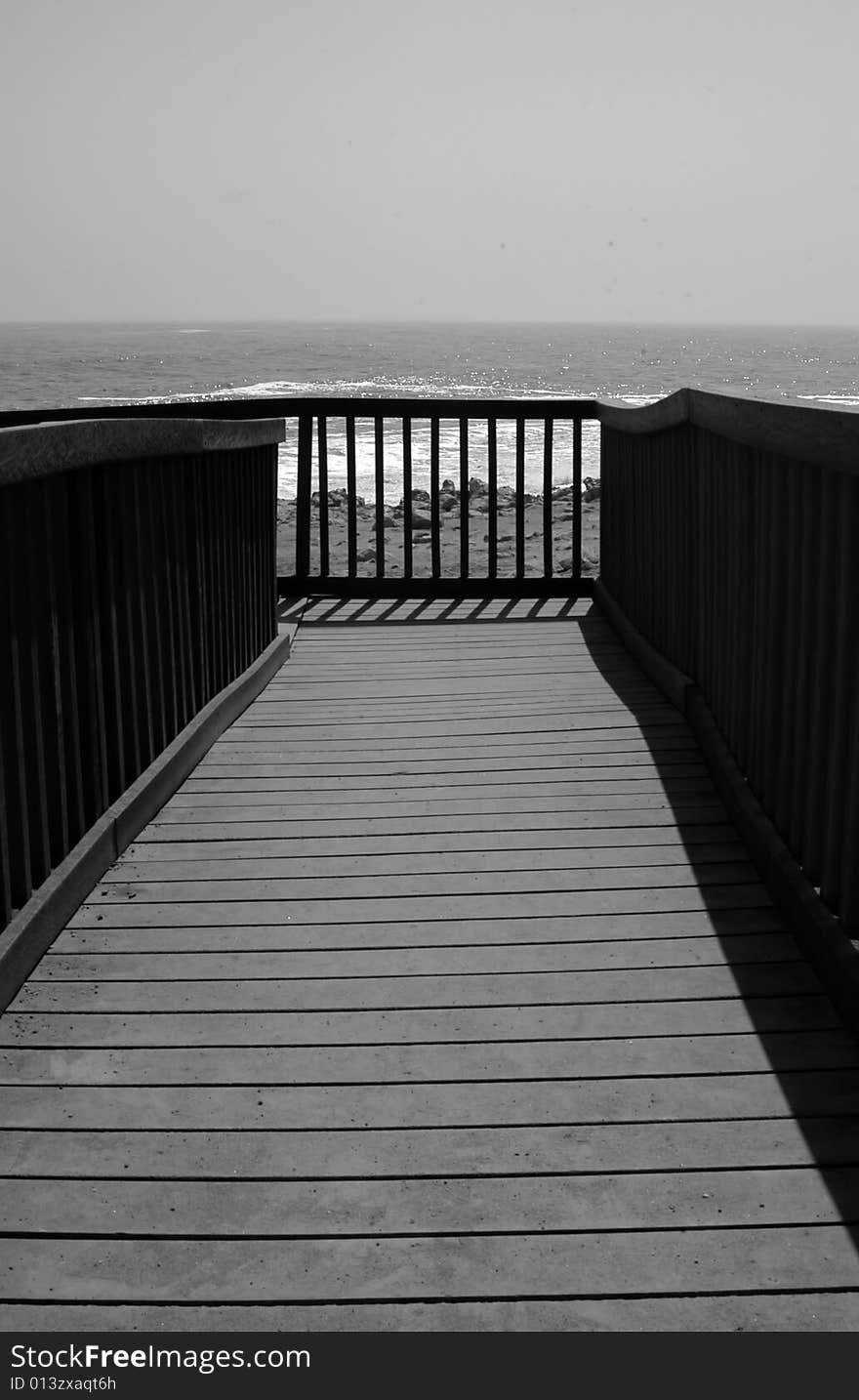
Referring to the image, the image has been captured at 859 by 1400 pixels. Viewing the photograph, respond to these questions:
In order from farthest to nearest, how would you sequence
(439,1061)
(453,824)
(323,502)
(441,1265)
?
(323,502)
(453,824)
(439,1061)
(441,1265)

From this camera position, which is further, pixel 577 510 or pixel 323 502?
pixel 323 502

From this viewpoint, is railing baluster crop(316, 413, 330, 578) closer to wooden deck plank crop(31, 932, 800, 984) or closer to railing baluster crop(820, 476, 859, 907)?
wooden deck plank crop(31, 932, 800, 984)

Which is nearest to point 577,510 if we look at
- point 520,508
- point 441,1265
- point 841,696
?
point 520,508

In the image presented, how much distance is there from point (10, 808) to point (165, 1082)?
692 millimetres

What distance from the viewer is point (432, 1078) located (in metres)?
2.59

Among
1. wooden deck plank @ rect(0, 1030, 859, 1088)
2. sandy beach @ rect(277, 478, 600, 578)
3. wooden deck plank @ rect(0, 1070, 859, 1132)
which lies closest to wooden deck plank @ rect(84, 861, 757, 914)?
wooden deck plank @ rect(0, 1030, 859, 1088)

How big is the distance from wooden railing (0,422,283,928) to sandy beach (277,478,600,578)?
5327 mm

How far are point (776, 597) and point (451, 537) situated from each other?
1125 centimetres

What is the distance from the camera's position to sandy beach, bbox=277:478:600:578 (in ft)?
39.9

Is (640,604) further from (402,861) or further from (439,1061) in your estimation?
(439,1061)

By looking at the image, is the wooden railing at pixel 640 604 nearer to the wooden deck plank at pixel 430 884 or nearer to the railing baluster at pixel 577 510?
the wooden deck plank at pixel 430 884

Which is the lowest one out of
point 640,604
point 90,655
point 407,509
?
point 640,604

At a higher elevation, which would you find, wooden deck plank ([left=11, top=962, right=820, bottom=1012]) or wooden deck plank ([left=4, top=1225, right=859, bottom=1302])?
wooden deck plank ([left=11, top=962, right=820, bottom=1012])
